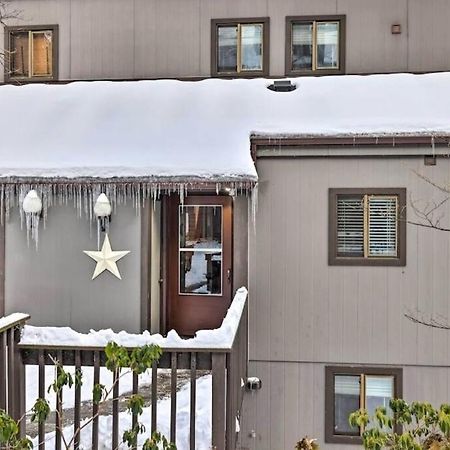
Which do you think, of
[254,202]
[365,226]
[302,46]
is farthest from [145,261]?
[302,46]

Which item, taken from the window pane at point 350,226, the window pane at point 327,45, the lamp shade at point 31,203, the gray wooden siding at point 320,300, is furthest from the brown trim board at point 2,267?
the window pane at point 327,45

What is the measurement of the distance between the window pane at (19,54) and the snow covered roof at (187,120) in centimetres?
56

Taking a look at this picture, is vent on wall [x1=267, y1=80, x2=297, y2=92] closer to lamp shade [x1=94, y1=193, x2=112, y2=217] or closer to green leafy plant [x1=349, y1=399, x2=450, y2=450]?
lamp shade [x1=94, y1=193, x2=112, y2=217]

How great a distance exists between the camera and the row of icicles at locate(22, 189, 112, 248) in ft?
21.8

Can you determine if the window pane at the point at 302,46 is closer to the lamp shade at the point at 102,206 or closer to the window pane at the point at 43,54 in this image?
the lamp shade at the point at 102,206

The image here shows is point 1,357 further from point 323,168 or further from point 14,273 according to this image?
point 323,168

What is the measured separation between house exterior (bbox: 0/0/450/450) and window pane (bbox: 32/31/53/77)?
86cm

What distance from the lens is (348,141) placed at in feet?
21.1

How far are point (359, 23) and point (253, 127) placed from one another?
9.22ft

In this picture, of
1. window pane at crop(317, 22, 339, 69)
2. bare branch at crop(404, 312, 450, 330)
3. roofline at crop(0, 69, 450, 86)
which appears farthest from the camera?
window pane at crop(317, 22, 339, 69)

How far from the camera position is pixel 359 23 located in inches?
318

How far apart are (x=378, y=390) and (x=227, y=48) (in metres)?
5.31

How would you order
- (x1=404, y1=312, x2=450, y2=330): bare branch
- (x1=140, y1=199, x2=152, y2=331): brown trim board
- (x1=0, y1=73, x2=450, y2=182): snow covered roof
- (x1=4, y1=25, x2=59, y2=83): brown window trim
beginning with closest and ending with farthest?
(x1=0, y1=73, x2=450, y2=182): snow covered roof, (x1=404, y1=312, x2=450, y2=330): bare branch, (x1=140, y1=199, x2=152, y2=331): brown trim board, (x1=4, y1=25, x2=59, y2=83): brown window trim

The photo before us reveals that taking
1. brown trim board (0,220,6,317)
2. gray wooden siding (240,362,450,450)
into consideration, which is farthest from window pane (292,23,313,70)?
brown trim board (0,220,6,317)
